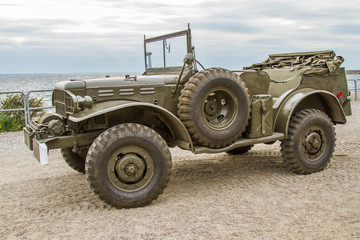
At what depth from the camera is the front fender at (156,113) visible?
15.9ft

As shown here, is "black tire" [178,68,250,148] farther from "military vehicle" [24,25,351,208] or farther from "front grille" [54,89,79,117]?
"front grille" [54,89,79,117]

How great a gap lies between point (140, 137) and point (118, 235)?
123 centimetres

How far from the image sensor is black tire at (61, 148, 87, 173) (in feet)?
20.3

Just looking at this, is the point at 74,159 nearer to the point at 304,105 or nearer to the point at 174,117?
the point at 174,117

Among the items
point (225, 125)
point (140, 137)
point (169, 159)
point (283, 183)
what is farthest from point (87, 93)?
point (283, 183)

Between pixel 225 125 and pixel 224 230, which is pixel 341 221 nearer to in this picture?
pixel 224 230

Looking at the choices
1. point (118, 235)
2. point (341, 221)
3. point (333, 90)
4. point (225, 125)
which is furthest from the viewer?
point (333, 90)

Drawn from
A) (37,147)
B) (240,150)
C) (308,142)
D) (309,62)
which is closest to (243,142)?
(308,142)

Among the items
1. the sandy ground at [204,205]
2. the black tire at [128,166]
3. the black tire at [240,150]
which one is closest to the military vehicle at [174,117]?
the black tire at [128,166]

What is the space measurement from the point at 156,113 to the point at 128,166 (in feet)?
2.70

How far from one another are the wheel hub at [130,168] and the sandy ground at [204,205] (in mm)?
376

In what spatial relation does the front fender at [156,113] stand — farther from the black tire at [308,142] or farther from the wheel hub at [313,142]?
the wheel hub at [313,142]

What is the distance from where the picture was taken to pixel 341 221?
4371 millimetres

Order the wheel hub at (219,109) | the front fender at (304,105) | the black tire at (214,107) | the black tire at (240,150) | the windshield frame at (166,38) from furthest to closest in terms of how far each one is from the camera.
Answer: the black tire at (240,150) → the front fender at (304,105) → the windshield frame at (166,38) → the wheel hub at (219,109) → the black tire at (214,107)
